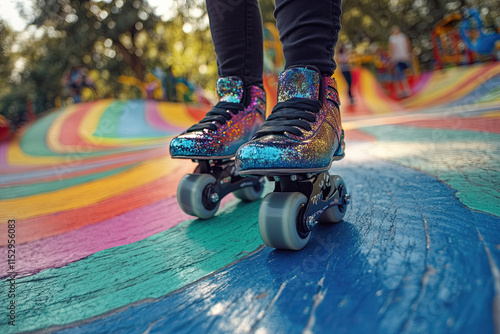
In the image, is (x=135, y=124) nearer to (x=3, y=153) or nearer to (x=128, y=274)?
(x=3, y=153)

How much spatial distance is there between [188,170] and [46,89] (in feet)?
53.3

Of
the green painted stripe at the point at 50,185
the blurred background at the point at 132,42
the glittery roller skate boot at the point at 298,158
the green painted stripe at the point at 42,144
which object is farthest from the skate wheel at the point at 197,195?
the blurred background at the point at 132,42

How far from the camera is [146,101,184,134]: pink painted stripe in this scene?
559 cm

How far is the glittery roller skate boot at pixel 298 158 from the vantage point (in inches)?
29.9

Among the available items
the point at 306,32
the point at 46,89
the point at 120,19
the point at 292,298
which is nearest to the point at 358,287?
the point at 292,298

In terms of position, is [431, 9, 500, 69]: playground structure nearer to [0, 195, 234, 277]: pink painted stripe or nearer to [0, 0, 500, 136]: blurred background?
[0, 0, 500, 136]: blurred background

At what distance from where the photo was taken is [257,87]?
48.4 inches

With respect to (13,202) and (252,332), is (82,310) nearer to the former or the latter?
(252,332)

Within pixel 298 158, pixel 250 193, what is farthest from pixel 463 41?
pixel 298 158

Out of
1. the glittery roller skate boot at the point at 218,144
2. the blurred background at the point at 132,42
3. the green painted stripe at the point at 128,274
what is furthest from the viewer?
the blurred background at the point at 132,42

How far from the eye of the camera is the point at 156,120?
6.05 m

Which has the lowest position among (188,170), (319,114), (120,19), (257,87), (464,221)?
(464,221)

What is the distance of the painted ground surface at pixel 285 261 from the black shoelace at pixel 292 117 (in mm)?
255

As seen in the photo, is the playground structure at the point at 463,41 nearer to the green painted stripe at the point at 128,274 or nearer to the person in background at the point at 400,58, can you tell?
the person in background at the point at 400,58
